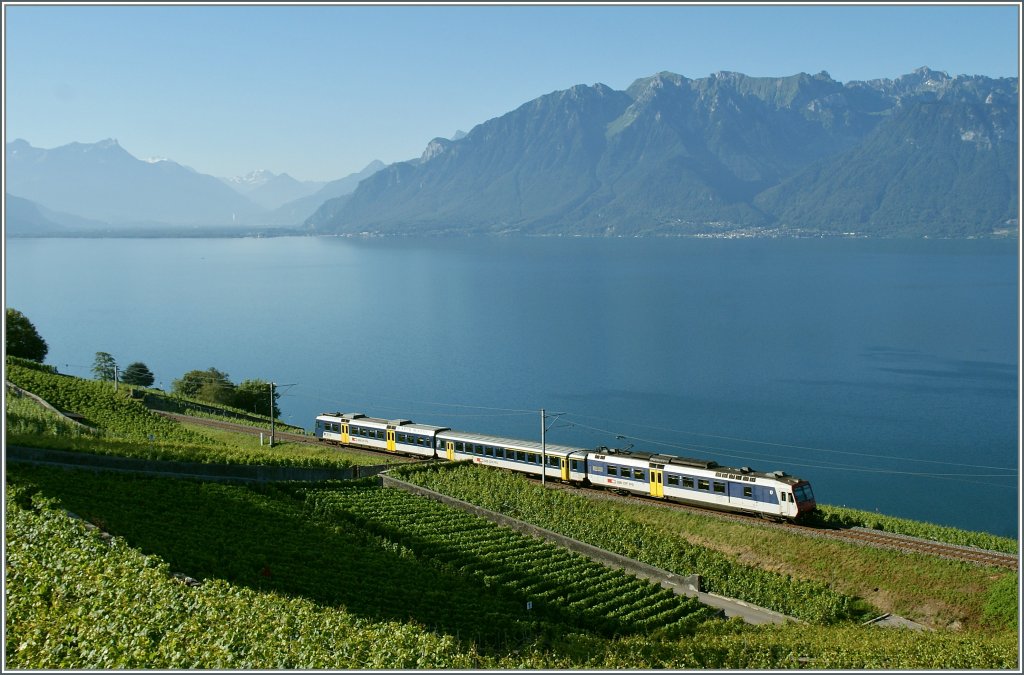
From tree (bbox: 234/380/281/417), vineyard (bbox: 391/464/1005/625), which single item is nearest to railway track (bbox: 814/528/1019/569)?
vineyard (bbox: 391/464/1005/625)

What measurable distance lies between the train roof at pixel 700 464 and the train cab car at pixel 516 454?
1.10 metres

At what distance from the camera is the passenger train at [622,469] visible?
27453 millimetres

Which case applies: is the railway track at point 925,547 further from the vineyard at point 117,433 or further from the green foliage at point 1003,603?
the vineyard at point 117,433

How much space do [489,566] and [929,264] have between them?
615 feet

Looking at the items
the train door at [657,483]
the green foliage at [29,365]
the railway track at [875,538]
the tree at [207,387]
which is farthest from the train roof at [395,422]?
the green foliage at [29,365]

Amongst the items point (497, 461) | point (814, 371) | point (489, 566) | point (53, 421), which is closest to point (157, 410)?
point (53, 421)

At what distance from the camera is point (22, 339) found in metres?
57.7

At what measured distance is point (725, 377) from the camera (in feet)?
247

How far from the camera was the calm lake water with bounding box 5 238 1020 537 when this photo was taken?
53819 millimetres

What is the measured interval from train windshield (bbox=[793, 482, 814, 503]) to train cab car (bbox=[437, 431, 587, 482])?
8.16m

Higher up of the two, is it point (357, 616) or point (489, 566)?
point (357, 616)

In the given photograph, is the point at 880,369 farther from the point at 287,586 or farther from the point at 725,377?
→ the point at 287,586

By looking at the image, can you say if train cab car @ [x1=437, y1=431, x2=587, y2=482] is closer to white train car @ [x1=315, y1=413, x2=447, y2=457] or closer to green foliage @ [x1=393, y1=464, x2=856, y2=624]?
green foliage @ [x1=393, y1=464, x2=856, y2=624]

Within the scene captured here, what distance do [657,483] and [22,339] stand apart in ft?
154
